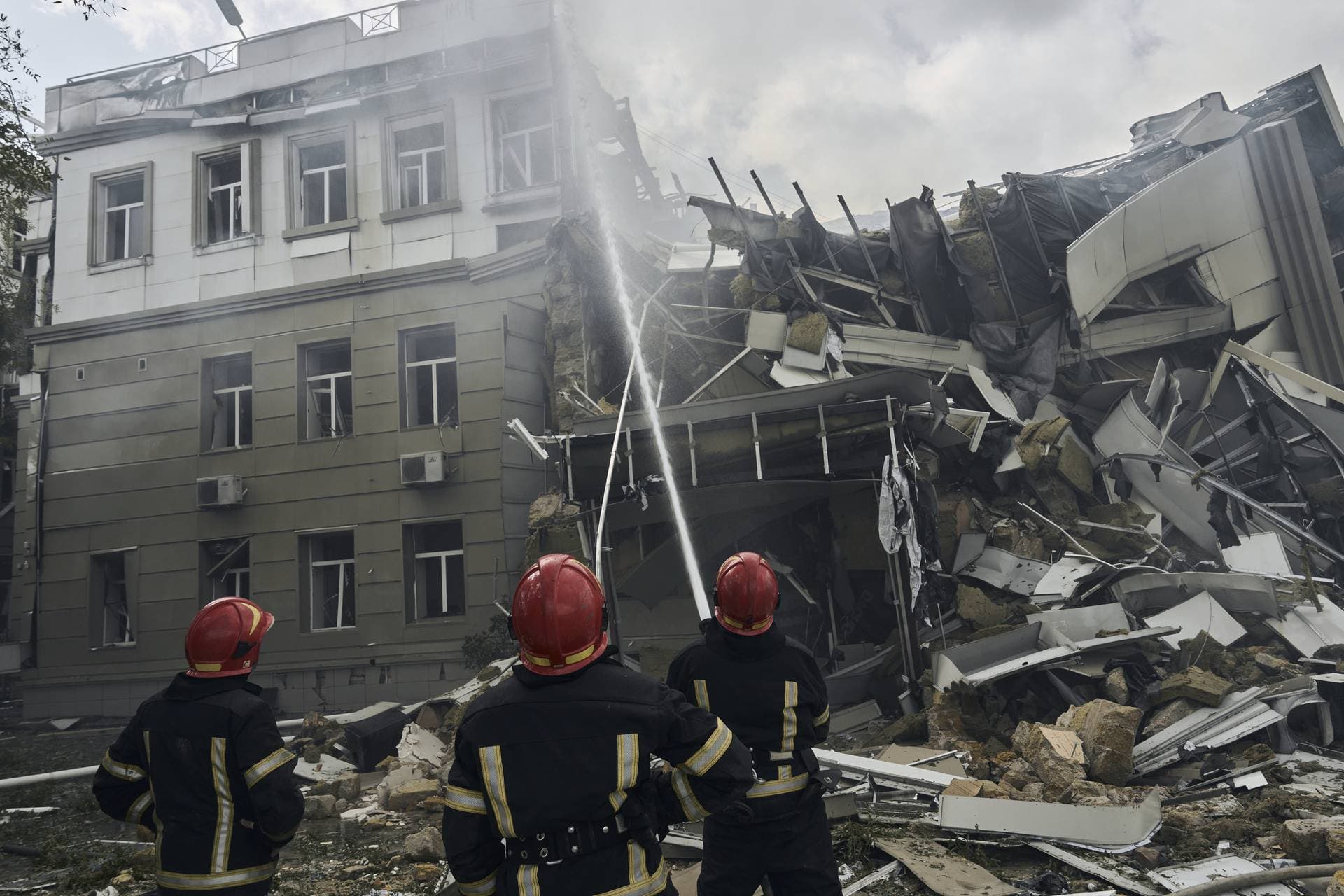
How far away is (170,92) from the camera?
15992mm

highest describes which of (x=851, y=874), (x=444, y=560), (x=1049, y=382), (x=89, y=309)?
(x=89, y=309)

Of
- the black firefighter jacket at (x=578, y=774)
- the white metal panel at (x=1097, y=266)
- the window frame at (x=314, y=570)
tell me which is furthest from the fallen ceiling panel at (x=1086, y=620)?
the window frame at (x=314, y=570)

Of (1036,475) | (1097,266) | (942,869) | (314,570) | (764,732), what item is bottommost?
(942,869)

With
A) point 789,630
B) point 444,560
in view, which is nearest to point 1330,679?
point 789,630

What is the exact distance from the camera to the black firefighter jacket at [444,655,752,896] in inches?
88.8

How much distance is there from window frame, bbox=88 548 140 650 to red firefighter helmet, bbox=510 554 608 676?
50.6 ft

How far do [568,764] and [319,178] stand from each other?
50.5 feet

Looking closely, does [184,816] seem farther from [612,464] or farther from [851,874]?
[612,464]

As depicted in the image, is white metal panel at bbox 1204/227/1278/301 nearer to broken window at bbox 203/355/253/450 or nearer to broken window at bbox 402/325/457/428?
broken window at bbox 402/325/457/428

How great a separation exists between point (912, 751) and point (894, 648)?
2.03 metres

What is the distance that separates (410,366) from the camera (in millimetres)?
14188

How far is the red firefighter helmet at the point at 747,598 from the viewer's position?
136 inches

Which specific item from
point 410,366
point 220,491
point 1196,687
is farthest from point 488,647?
point 1196,687

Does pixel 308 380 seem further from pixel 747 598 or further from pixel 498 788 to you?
pixel 498 788
